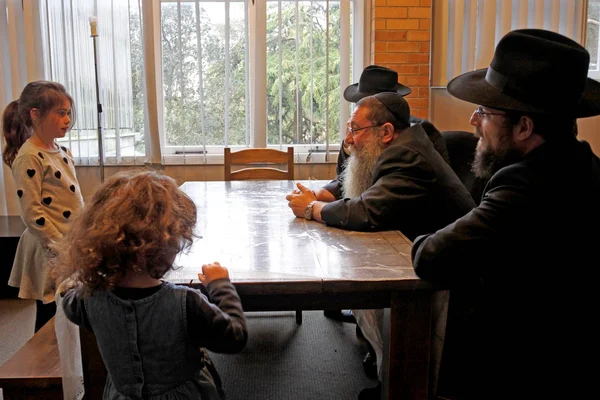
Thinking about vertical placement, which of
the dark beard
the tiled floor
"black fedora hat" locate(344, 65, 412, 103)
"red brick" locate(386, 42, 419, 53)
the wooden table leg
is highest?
"red brick" locate(386, 42, 419, 53)

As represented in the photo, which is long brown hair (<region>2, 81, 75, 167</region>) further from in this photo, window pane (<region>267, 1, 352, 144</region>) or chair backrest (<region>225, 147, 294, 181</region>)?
window pane (<region>267, 1, 352, 144</region>)

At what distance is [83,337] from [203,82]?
274cm

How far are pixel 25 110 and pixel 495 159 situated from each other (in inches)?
72.2

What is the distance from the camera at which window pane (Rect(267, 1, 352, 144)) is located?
152 inches

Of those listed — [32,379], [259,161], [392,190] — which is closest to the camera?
[32,379]

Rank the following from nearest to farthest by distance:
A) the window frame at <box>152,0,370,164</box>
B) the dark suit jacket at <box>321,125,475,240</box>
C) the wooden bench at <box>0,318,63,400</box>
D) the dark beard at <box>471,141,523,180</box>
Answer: the dark beard at <box>471,141,523,180</box>
the wooden bench at <box>0,318,63,400</box>
the dark suit jacket at <box>321,125,475,240</box>
the window frame at <box>152,0,370,164</box>

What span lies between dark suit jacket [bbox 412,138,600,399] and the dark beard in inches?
2.7

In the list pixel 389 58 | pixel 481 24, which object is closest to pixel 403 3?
pixel 389 58

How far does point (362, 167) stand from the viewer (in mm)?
2209

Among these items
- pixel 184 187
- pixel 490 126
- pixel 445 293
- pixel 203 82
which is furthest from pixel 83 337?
pixel 203 82

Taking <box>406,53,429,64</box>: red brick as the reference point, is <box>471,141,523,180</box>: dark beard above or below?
below

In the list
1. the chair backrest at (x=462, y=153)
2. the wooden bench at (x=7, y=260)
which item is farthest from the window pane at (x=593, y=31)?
the wooden bench at (x=7, y=260)

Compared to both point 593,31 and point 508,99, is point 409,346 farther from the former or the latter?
point 593,31

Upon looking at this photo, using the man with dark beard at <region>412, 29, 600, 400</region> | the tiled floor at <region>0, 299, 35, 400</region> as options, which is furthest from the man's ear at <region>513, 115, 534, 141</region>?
the tiled floor at <region>0, 299, 35, 400</region>
